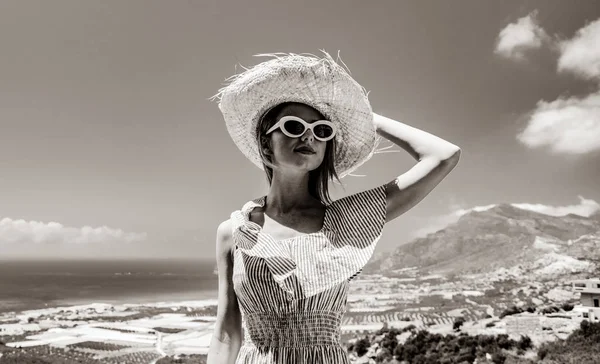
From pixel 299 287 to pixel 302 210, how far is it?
0.74 ft

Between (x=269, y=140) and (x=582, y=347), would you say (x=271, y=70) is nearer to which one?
(x=269, y=140)

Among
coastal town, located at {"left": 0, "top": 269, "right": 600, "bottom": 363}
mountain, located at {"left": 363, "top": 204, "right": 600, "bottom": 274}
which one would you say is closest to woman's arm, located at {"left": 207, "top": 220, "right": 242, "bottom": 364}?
coastal town, located at {"left": 0, "top": 269, "right": 600, "bottom": 363}

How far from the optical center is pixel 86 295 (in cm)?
6769

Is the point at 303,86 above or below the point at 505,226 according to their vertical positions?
below

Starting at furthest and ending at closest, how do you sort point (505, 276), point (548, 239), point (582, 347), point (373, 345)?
point (548, 239), point (505, 276), point (373, 345), point (582, 347)

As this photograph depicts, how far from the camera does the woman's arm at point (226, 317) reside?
1117 mm

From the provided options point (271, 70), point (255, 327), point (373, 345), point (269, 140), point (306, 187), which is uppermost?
point (271, 70)

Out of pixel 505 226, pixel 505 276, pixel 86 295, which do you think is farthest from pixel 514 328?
pixel 505 226

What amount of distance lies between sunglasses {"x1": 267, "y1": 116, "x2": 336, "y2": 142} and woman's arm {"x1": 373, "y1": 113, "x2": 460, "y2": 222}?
6.9 inches

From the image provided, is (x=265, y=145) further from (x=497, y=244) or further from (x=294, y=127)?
(x=497, y=244)

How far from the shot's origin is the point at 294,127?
108 cm

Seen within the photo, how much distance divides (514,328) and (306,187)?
2009 centimetres

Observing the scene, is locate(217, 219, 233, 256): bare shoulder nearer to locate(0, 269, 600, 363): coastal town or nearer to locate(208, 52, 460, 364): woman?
locate(208, 52, 460, 364): woman

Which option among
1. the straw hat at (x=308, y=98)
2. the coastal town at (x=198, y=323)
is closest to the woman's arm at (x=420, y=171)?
the straw hat at (x=308, y=98)
